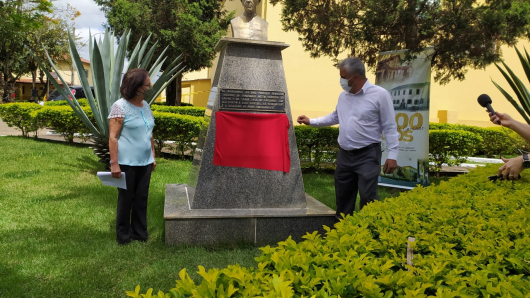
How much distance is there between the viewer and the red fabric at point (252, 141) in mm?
4418

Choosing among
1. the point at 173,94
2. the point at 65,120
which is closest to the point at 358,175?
the point at 65,120

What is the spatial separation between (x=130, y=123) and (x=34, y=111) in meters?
8.98

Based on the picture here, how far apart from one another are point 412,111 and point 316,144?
227 centimetres

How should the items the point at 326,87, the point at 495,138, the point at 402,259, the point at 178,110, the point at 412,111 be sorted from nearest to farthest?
the point at 402,259, the point at 412,111, the point at 495,138, the point at 178,110, the point at 326,87

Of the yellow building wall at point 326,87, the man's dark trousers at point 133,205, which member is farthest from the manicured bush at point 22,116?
the man's dark trousers at point 133,205

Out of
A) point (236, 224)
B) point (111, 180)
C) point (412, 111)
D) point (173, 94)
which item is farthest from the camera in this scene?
point (173, 94)

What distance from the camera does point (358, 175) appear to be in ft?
12.5

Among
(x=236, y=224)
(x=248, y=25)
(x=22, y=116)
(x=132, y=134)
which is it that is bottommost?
(x=236, y=224)

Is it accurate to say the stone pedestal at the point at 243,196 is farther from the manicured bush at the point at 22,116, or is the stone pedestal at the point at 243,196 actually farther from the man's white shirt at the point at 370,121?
the manicured bush at the point at 22,116

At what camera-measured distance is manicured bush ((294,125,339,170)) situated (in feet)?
28.9

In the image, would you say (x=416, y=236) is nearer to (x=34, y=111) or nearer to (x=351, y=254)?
(x=351, y=254)

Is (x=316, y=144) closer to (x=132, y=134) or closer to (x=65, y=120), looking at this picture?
(x=132, y=134)

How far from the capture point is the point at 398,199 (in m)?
2.89

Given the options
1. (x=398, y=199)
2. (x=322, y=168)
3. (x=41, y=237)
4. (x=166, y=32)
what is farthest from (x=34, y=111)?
(x=398, y=199)
